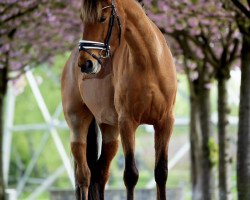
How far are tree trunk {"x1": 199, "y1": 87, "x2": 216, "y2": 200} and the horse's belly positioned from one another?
33.2ft

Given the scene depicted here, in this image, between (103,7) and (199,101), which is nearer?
(103,7)

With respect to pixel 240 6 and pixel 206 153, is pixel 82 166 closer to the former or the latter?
pixel 240 6

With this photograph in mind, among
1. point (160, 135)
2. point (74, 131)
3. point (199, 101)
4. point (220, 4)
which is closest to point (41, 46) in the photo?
point (199, 101)

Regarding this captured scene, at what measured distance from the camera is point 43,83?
1690 inches

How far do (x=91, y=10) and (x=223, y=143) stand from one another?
10.3m

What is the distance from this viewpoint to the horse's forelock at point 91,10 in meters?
8.72

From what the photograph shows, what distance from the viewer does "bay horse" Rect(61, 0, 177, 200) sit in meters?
8.76

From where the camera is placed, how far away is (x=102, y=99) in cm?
975

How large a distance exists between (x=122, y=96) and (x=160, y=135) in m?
0.56

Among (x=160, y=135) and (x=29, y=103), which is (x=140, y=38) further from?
(x=29, y=103)

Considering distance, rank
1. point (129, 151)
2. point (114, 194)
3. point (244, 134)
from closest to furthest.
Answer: point (129, 151) < point (244, 134) < point (114, 194)

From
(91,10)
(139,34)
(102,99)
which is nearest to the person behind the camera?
(91,10)

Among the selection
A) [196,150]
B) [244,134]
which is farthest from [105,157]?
[196,150]

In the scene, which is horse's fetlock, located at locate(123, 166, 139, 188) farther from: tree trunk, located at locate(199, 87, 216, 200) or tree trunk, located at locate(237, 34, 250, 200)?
tree trunk, located at locate(199, 87, 216, 200)
